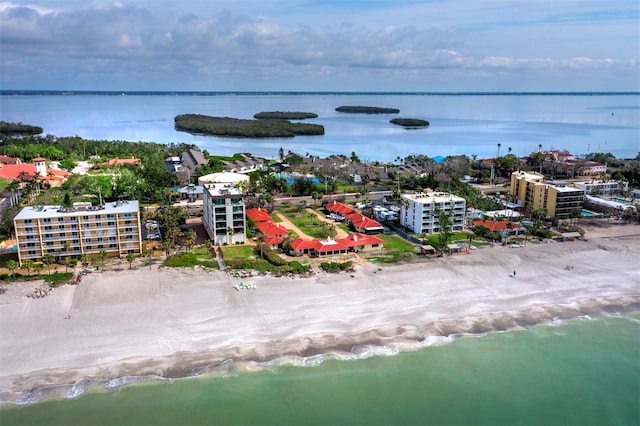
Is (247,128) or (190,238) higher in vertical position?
(247,128)

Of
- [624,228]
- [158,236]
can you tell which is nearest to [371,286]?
[158,236]

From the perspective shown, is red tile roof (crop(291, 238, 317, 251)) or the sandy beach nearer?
the sandy beach

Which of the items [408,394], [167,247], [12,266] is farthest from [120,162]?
[408,394]

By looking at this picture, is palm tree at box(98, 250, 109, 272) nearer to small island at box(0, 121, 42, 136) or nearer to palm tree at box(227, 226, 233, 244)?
palm tree at box(227, 226, 233, 244)

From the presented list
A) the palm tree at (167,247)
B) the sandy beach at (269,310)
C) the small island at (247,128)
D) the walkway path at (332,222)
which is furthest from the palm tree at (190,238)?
the small island at (247,128)

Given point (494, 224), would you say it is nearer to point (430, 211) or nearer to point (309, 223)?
point (430, 211)

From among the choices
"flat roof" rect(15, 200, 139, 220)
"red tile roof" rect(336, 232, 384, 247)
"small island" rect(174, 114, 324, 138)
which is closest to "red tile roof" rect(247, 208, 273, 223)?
Answer: "red tile roof" rect(336, 232, 384, 247)
